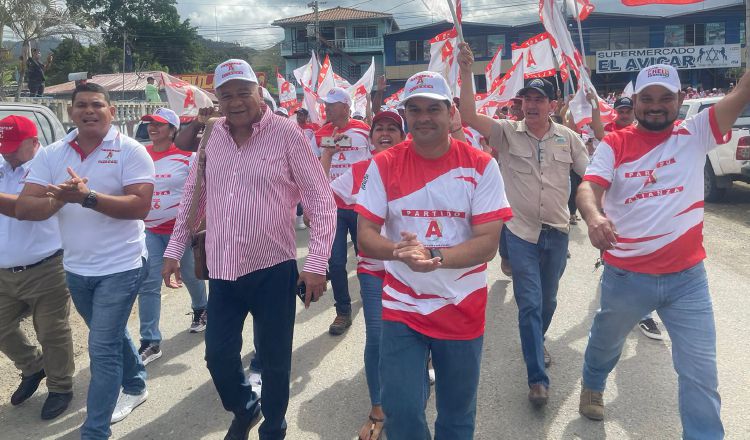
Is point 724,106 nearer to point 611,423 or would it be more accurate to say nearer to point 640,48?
point 611,423

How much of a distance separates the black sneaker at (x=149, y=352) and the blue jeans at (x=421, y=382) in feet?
9.49

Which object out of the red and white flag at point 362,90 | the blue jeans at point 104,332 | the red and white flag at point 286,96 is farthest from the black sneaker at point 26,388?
the red and white flag at point 286,96

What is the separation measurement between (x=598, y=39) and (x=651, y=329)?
143ft

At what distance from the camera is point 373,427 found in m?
3.56

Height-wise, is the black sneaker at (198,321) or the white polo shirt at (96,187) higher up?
the white polo shirt at (96,187)

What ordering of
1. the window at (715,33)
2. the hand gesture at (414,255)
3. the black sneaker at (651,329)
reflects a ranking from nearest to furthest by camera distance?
the hand gesture at (414,255)
the black sneaker at (651,329)
the window at (715,33)

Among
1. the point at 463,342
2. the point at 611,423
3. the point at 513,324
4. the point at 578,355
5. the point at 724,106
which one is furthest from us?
the point at 513,324

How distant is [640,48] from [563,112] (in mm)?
38462

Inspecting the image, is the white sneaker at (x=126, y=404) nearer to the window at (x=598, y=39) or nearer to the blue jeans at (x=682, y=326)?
the blue jeans at (x=682, y=326)

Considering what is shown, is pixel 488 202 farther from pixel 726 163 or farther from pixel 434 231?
pixel 726 163

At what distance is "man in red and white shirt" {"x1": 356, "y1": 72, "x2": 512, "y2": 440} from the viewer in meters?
2.59

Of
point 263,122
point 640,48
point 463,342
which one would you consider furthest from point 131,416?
point 640,48

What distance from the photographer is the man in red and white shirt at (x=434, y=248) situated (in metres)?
2.59

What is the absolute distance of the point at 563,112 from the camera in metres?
9.41
